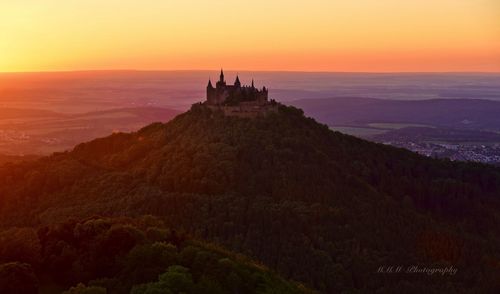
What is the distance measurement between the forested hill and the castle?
4.86 feet

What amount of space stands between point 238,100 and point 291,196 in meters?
21.6

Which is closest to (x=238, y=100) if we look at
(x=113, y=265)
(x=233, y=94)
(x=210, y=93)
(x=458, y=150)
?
(x=233, y=94)

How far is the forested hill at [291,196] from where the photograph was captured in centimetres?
5094

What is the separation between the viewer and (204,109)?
8012 cm

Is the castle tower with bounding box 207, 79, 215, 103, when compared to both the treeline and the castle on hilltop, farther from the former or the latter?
the treeline

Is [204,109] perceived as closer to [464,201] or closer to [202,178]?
[202,178]

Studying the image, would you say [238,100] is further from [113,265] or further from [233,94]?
[113,265]

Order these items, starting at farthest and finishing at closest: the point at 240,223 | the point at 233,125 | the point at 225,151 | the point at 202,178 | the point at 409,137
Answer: the point at 409,137, the point at 233,125, the point at 225,151, the point at 202,178, the point at 240,223

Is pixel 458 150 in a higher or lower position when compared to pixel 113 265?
lower

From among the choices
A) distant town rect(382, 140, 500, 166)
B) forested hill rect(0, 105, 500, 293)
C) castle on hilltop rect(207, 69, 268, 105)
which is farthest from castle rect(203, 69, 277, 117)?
distant town rect(382, 140, 500, 166)

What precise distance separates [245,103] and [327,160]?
13.9 m

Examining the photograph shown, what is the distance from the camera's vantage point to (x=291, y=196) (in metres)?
62.2

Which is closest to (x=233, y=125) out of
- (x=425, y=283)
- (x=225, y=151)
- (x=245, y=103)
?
(x=245, y=103)

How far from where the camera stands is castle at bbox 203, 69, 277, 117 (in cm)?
7775
